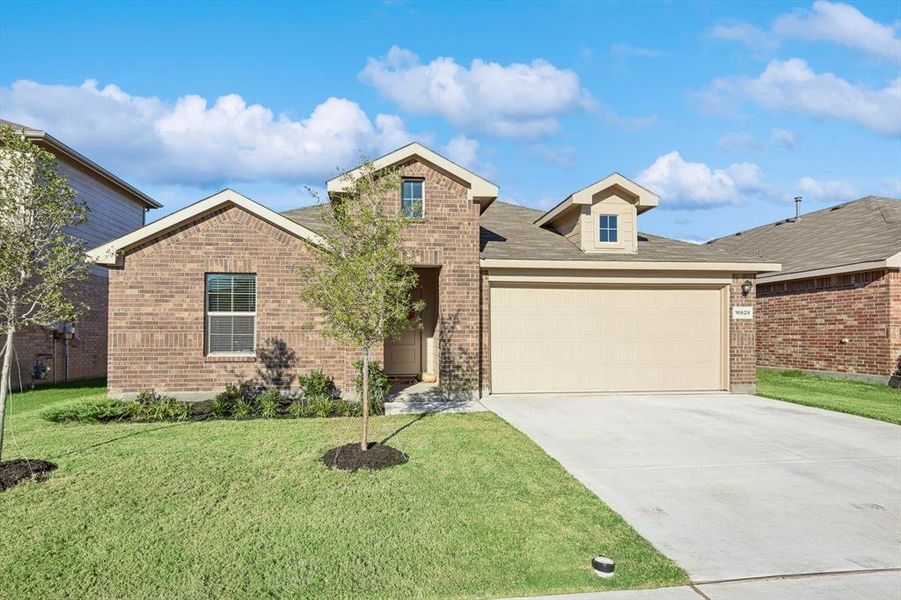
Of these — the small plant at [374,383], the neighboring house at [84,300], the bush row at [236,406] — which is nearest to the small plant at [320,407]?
the bush row at [236,406]

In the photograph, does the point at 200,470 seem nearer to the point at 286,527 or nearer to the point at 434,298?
the point at 286,527

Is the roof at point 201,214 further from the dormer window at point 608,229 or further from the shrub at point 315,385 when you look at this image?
the dormer window at point 608,229

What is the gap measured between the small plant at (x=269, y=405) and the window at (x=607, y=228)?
805 centimetres

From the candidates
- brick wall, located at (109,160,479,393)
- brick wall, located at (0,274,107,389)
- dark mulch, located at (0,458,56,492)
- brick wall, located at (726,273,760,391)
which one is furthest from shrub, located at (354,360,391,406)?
brick wall, located at (726,273,760,391)

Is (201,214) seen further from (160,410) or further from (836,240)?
(836,240)

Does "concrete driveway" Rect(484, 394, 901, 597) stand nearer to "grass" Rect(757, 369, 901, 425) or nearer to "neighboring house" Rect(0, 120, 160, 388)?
"grass" Rect(757, 369, 901, 425)

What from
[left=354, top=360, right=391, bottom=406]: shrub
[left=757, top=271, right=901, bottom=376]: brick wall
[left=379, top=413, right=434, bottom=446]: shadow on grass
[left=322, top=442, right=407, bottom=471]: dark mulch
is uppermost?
[left=757, top=271, right=901, bottom=376]: brick wall

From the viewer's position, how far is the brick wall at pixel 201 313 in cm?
1097

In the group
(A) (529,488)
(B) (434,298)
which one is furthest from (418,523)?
(B) (434,298)

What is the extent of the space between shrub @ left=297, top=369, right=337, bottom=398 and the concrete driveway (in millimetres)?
3212

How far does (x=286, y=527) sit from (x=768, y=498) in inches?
189

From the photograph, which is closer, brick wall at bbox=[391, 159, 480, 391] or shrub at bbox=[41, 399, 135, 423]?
shrub at bbox=[41, 399, 135, 423]

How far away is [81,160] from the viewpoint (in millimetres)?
15711

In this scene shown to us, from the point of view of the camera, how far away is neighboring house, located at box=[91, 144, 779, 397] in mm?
11039
